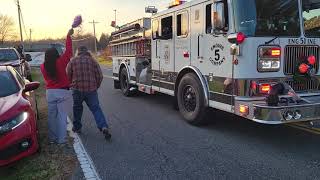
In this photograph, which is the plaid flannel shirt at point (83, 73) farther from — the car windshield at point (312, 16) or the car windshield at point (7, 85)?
the car windshield at point (312, 16)

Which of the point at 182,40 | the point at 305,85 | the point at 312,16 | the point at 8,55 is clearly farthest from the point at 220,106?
the point at 8,55

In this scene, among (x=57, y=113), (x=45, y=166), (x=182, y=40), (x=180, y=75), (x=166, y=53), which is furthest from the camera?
(x=166, y=53)

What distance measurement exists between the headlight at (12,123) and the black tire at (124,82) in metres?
7.16

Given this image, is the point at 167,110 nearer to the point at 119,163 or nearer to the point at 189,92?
the point at 189,92

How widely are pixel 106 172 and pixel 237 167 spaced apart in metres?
1.82

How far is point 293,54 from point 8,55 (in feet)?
40.8

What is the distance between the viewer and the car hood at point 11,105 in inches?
230

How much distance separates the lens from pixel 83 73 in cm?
765

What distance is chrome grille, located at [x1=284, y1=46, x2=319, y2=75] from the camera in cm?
701

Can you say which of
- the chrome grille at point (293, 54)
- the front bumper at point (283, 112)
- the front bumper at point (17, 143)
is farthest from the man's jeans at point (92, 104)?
the chrome grille at point (293, 54)

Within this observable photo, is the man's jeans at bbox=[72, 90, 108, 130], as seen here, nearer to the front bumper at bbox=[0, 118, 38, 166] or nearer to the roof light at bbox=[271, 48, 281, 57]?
the front bumper at bbox=[0, 118, 38, 166]

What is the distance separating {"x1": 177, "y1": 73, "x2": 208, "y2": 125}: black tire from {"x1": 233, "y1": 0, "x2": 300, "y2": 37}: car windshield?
1.76 meters

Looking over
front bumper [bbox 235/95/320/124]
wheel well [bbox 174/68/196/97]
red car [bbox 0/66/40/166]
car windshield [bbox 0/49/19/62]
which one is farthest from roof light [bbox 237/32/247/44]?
car windshield [bbox 0/49/19/62]

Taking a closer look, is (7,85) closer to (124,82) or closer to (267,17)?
(267,17)
